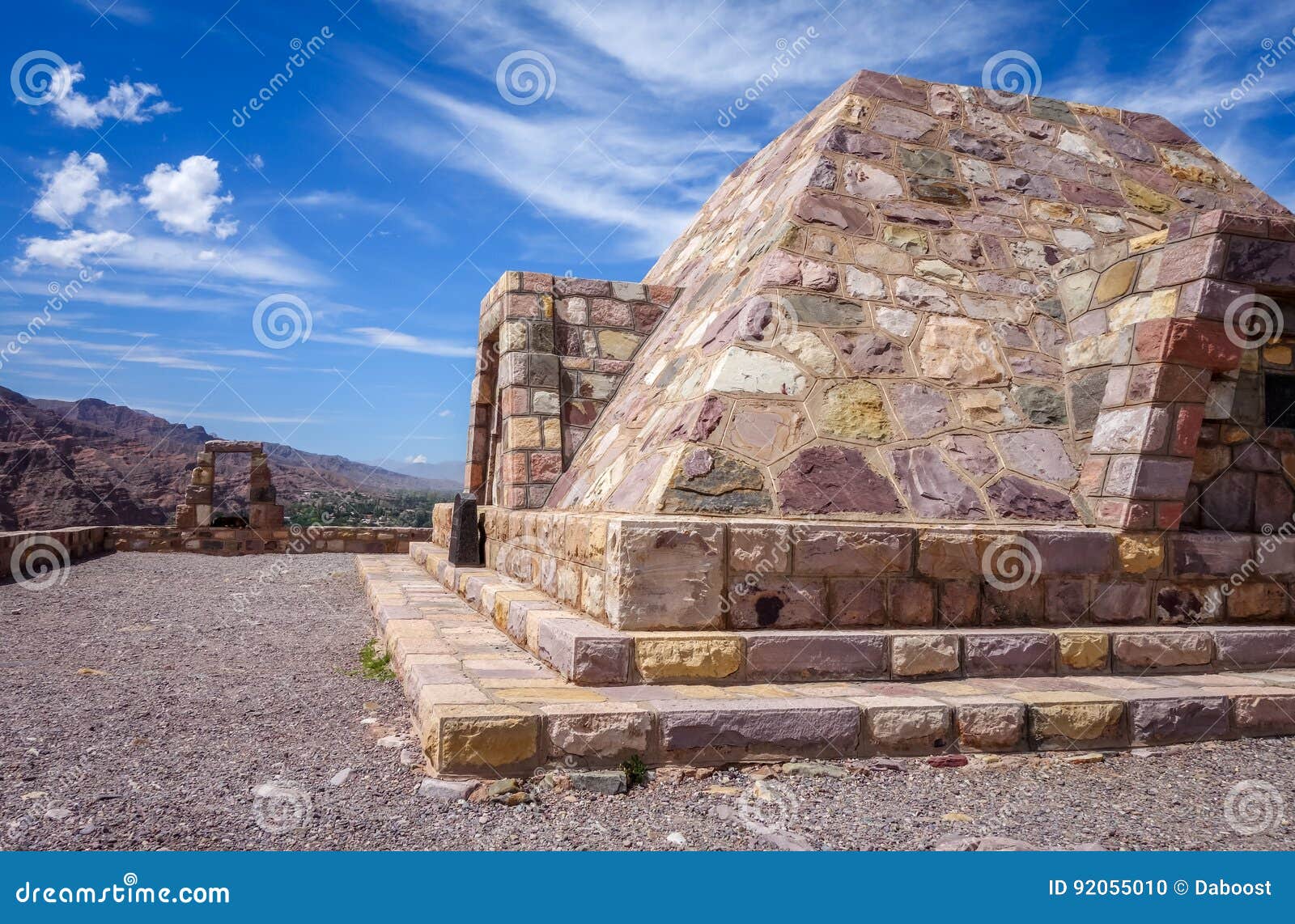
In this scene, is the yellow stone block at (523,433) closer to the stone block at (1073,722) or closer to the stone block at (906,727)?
the stone block at (906,727)

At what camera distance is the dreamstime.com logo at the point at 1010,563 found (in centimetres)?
420

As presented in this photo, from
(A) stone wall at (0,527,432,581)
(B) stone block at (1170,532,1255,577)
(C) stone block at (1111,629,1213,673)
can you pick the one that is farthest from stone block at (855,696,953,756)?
(A) stone wall at (0,527,432,581)

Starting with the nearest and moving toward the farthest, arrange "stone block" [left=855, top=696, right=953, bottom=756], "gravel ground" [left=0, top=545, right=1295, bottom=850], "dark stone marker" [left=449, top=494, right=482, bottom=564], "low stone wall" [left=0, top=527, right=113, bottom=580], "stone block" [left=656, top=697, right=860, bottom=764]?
1. "gravel ground" [left=0, top=545, right=1295, bottom=850]
2. "stone block" [left=656, top=697, right=860, bottom=764]
3. "stone block" [left=855, top=696, right=953, bottom=756]
4. "dark stone marker" [left=449, top=494, right=482, bottom=564]
5. "low stone wall" [left=0, top=527, right=113, bottom=580]

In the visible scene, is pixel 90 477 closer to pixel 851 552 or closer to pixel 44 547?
pixel 44 547

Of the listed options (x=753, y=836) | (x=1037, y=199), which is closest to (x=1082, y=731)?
(x=753, y=836)

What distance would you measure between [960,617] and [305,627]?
5.25 meters

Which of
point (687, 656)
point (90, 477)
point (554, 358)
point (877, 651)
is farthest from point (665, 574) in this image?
point (90, 477)

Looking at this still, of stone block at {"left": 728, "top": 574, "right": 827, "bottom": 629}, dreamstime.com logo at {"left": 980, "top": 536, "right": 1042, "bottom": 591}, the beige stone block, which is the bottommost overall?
stone block at {"left": 728, "top": 574, "right": 827, "bottom": 629}

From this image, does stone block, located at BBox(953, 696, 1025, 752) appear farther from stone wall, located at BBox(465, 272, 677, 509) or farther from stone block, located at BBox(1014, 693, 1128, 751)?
stone wall, located at BBox(465, 272, 677, 509)

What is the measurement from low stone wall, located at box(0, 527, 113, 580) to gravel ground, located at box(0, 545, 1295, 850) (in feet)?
20.1
